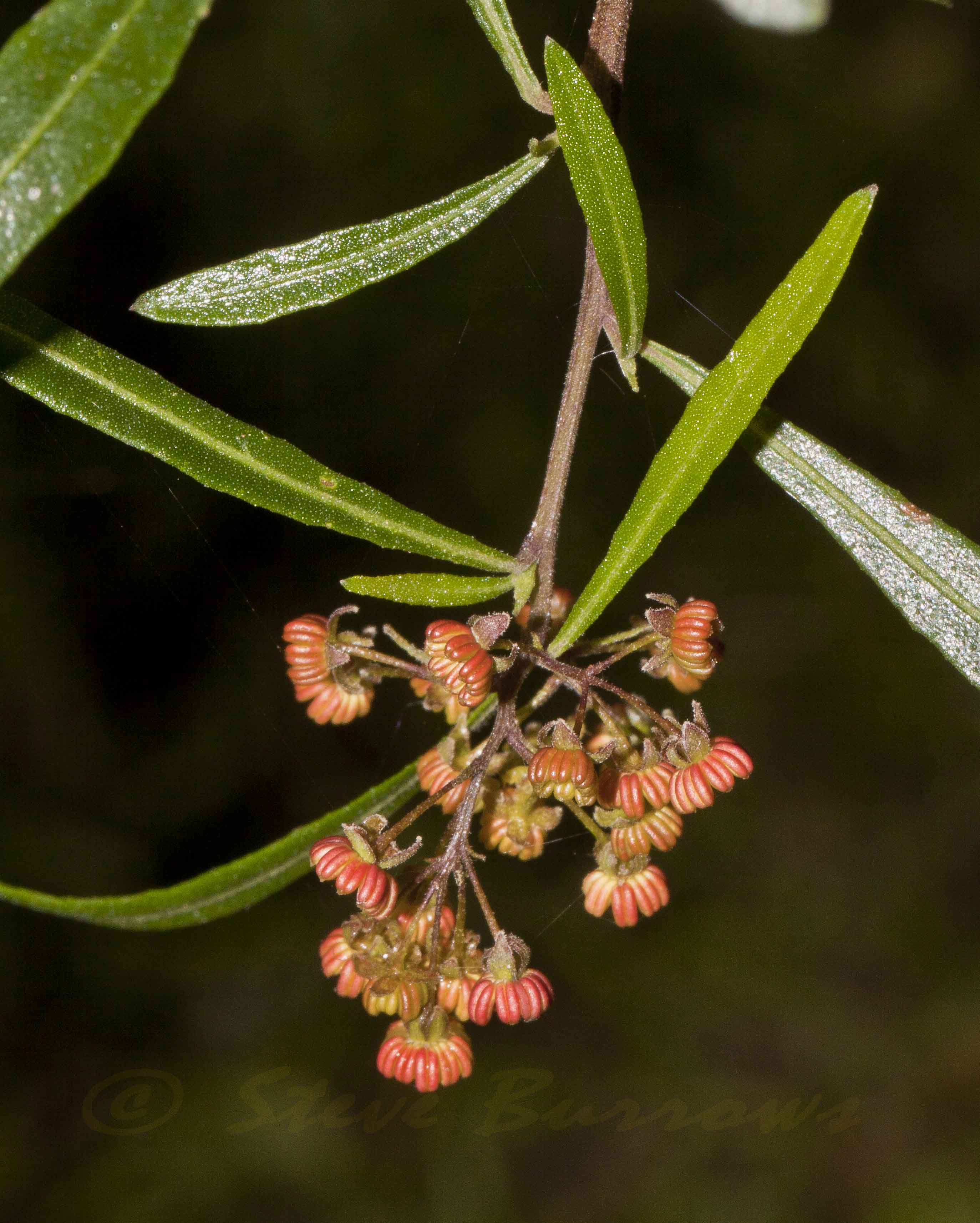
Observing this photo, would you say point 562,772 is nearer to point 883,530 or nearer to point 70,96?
point 883,530

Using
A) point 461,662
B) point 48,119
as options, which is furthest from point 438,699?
point 48,119

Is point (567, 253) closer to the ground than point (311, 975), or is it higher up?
higher up

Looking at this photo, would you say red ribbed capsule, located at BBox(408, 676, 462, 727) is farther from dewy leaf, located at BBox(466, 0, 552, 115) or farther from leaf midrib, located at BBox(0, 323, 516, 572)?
dewy leaf, located at BBox(466, 0, 552, 115)

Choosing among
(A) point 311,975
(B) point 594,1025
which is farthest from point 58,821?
(B) point 594,1025

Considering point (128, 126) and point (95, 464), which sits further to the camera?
point (95, 464)

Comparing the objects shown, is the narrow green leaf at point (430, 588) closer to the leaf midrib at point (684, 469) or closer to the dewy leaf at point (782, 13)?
the leaf midrib at point (684, 469)

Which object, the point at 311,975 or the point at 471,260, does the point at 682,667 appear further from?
the point at 311,975
